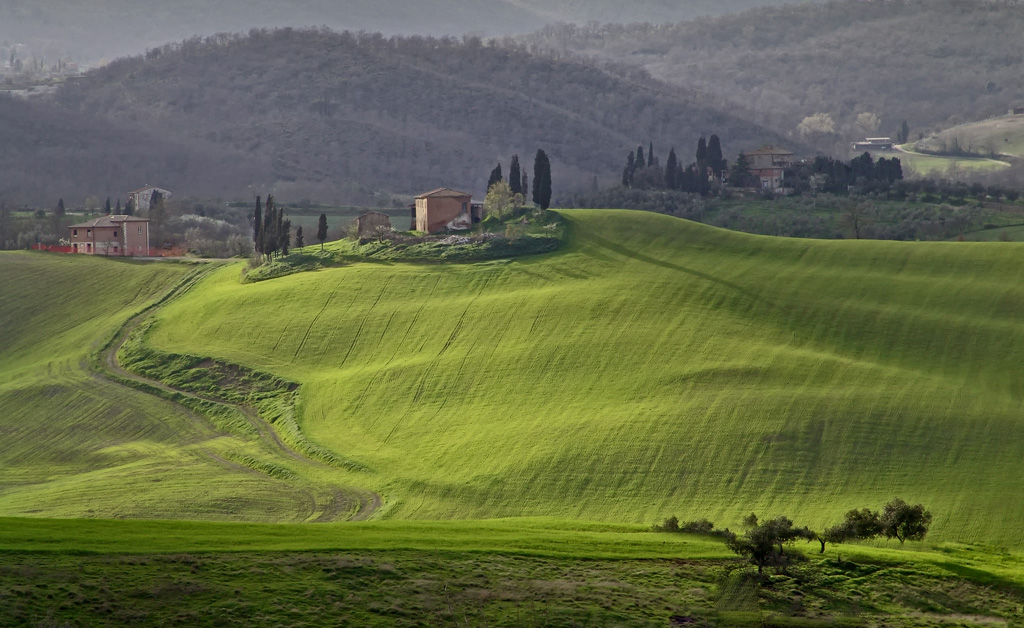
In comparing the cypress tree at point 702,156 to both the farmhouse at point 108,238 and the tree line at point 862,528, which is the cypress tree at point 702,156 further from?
the tree line at point 862,528

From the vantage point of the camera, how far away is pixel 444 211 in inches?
4090

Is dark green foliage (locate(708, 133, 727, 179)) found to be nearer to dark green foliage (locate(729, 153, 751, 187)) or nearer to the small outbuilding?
dark green foliage (locate(729, 153, 751, 187))

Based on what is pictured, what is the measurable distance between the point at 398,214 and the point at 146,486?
110767 mm

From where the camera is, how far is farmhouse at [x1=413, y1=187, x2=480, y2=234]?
103 meters

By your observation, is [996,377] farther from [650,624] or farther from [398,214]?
[398,214]

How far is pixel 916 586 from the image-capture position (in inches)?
1358

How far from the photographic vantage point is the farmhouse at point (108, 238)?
380 feet

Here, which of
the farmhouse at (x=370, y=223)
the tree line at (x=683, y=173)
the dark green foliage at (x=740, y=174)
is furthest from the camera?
the dark green foliage at (x=740, y=174)

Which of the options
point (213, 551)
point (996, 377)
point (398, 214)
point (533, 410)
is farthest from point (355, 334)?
point (398, 214)

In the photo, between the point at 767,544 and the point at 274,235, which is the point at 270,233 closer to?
the point at 274,235

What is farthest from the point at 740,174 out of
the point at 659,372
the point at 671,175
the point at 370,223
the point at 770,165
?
the point at 659,372

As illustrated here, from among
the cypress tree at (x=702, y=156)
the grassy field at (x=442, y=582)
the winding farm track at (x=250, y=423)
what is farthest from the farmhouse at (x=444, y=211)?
the grassy field at (x=442, y=582)

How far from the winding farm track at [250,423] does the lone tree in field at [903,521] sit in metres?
22.4

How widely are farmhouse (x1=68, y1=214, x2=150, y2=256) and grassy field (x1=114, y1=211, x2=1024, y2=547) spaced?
2526 centimetres
